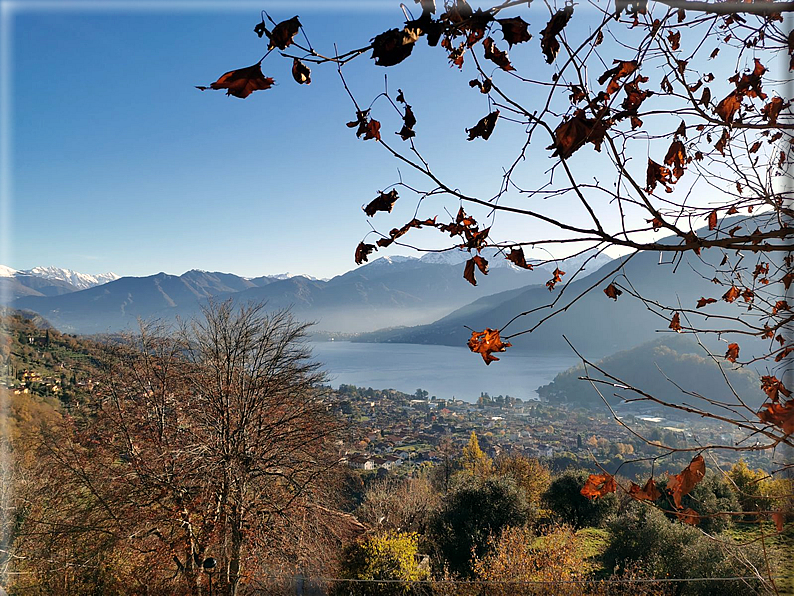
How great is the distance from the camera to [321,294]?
138 meters

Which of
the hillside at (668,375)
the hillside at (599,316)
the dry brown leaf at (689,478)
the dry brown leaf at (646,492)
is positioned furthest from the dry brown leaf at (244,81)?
the hillside at (599,316)

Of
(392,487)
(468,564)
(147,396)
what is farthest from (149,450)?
(392,487)

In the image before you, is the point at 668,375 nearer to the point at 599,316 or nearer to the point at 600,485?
the point at 600,485

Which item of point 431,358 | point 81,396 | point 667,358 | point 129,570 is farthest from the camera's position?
point 431,358

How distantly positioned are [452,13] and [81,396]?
10.4 metres

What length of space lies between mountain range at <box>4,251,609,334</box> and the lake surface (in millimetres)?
24225

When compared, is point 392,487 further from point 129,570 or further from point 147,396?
point 147,396

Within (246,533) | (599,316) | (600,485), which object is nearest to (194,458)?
(246,533)

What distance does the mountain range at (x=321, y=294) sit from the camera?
322ft

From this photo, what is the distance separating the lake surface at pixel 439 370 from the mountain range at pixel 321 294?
954 inches

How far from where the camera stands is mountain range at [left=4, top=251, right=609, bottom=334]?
9806 cm

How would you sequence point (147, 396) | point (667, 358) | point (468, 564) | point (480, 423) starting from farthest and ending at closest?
point (667, 358) → point (480, 423) → point (468, 564) → point (147, 396)

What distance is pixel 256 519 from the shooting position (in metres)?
6.26

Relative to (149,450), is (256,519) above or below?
below
